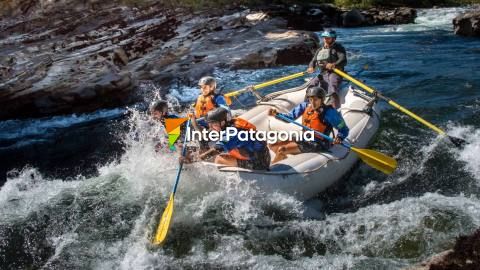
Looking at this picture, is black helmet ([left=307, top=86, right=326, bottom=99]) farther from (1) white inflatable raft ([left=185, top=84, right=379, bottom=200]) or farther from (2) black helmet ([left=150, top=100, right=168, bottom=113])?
(2) black helmet ([left=150, top=100, right=168, bottom=113])

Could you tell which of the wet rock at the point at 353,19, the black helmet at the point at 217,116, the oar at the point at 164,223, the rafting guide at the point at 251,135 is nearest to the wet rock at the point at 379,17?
the wet rock at the point at 353,19

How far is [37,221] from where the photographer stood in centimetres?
646

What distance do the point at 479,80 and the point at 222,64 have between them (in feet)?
21.4

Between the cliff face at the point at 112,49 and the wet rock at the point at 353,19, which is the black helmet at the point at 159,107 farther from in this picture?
the wet rock at the point at 353,19

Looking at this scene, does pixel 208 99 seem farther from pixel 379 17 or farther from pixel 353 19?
pixel 379 17

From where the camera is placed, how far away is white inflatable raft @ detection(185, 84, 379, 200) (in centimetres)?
594

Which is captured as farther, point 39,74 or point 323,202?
point 39,74

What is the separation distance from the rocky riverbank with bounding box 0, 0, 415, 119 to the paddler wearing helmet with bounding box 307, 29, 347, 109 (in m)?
4.76

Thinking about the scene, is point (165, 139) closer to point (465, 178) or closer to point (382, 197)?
point (382, 197)

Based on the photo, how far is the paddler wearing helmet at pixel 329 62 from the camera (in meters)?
8.52

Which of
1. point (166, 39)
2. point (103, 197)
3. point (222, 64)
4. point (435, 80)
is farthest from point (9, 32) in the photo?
point (435, 80)

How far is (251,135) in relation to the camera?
6.01m

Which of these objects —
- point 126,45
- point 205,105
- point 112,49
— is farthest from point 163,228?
point 126,45
